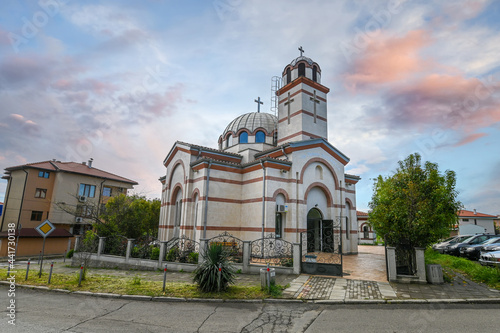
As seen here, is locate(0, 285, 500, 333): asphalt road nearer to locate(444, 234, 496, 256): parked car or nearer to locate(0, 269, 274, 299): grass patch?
locate(0, 269, 274, 299): grass patch

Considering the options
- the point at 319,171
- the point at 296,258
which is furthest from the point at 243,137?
the point at 296,258

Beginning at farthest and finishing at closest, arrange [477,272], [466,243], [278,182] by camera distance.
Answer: [466,243] → [278,182] → [477,272]

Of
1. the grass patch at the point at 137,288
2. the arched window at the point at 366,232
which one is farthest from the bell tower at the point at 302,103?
the arched window at the point at 366,232

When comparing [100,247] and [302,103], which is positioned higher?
[302,103]

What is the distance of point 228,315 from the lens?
7.06 m

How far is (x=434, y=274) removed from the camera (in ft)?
33.1

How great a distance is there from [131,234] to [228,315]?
684 inches

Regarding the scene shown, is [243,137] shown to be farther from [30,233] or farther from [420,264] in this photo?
[30,233]

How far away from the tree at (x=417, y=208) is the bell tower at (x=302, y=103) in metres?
9.01

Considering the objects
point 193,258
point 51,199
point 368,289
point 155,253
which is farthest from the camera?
point 51,199

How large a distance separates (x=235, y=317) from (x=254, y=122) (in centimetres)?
1952

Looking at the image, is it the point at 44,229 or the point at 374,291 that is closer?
the point at 374,291

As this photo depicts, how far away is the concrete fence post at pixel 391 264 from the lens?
10383 mm

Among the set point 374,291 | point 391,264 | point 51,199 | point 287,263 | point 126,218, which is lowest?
point 374,291
